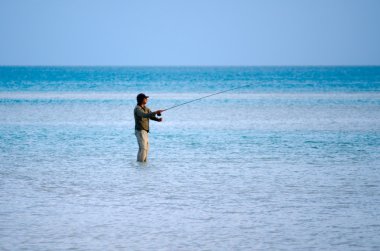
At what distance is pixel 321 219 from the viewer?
8.29 metres

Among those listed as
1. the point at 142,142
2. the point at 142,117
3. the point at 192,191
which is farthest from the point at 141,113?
the point at 192,191

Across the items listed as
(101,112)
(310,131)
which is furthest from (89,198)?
(101,112)

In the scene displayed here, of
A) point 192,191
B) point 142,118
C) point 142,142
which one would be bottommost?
point 192,191

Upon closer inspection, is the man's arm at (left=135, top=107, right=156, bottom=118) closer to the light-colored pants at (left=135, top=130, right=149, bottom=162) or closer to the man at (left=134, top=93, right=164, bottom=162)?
the man at (left=134, top=93, right=164, bottom=162)

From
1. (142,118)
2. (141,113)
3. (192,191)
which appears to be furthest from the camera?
(142,118)

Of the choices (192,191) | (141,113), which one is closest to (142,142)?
(141,113)

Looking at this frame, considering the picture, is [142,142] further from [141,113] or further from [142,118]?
[141,113]

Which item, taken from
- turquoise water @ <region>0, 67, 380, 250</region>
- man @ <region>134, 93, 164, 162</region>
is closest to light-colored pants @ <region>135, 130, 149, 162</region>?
man @ <region>134, 93, 164, 162</region>

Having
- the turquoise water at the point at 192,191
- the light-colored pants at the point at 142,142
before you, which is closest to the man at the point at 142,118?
the light-colored pants at the point at 142,142

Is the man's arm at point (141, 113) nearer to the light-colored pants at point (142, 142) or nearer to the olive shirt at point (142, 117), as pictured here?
the olive shirt at point (142, 117)

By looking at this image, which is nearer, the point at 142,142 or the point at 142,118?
the point at 142,118

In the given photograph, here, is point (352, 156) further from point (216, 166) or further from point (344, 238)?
point (344, 238)

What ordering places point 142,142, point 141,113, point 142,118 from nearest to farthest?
point 141,113 → point 142,118 → point 142,142

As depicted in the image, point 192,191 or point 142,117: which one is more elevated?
point 142,117
